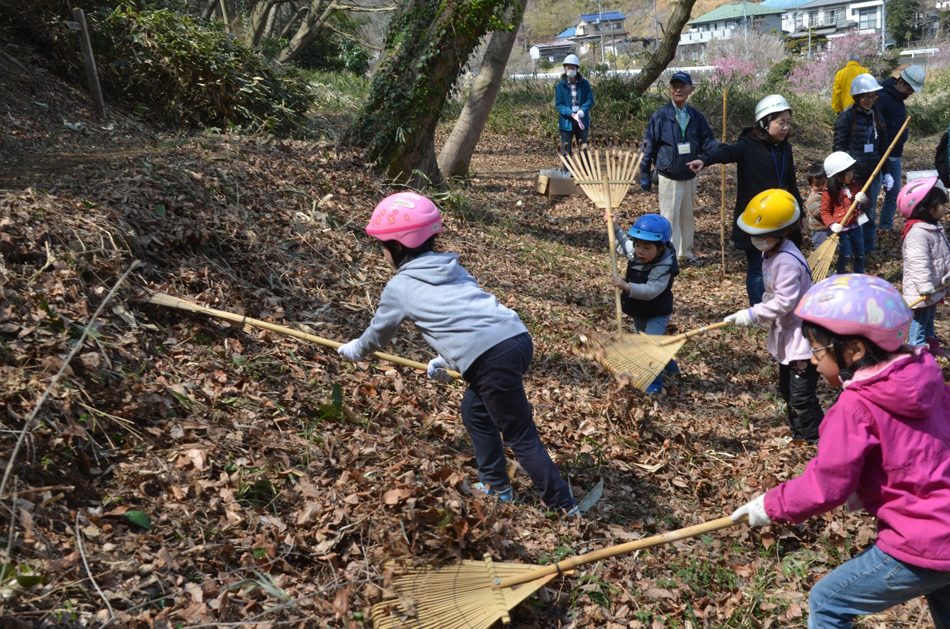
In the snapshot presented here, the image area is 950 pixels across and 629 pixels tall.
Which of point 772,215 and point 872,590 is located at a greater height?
point 772,215

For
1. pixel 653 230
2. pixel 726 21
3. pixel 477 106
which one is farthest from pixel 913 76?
pixel 726 21

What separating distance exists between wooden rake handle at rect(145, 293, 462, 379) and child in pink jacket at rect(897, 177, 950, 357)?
397cm

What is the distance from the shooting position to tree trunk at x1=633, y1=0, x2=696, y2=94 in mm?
13428

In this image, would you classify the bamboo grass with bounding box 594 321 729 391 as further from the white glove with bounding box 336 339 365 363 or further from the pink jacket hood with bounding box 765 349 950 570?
the pink jacket hood with bounding box 765 349 950 570

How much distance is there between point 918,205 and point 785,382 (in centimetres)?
191

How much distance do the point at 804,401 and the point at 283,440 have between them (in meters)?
3.32

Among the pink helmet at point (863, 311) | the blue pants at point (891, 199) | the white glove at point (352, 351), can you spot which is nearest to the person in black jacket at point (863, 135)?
the blue pants at point (891, 199)

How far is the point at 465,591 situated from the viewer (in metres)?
3.11

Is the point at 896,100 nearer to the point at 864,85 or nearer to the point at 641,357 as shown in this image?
the point at 864,85

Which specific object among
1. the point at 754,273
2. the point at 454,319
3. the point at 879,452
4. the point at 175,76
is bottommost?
the point at 754,273

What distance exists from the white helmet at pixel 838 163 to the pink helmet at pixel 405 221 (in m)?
5.34

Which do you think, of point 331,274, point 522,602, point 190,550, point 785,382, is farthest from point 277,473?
point 785,382

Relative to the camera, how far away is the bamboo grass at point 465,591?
9.76 ft

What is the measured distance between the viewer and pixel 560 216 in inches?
413
